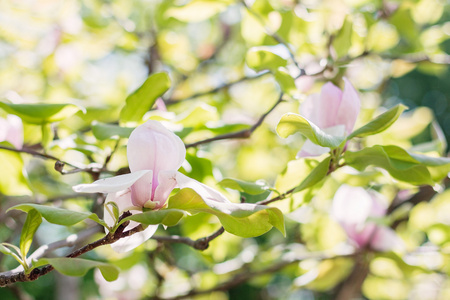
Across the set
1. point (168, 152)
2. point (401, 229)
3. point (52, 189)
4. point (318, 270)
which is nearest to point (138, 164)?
point (168, 152)

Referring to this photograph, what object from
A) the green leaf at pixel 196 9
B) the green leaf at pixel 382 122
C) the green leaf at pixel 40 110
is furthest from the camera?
the green leaf at pixel 196 9

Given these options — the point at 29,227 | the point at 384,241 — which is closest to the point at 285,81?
the point at 29,227

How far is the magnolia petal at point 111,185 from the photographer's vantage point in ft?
1.33

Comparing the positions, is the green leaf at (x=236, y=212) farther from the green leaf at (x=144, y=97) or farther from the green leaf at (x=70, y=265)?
the green leaf at (x=144, y=97)

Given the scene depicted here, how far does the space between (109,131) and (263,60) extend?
0.80 feet

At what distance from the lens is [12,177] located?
687 mm

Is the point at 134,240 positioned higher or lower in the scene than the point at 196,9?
lower

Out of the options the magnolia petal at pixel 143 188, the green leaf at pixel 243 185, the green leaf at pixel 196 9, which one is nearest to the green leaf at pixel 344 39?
the green leaf at pixel 196 9

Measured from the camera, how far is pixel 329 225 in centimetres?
112

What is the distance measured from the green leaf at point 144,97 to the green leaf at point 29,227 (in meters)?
0.22

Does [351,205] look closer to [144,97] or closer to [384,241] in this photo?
[384,241]

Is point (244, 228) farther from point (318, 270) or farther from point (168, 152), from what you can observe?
point (318, 270)

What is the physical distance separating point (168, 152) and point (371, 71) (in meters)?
1.28

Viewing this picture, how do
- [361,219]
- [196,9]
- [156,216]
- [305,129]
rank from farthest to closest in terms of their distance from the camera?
1. [361,219]
2. [196,9]
3. [305,129]
4. [156,216]
